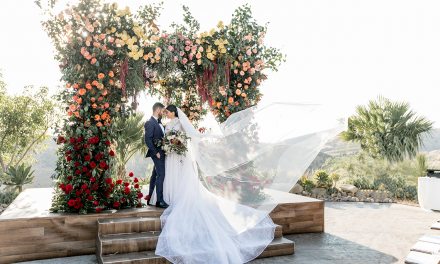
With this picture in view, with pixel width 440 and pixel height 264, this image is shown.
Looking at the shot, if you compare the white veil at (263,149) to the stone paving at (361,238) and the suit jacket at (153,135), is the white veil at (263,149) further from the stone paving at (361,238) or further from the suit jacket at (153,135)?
the stone paving at (361,238)

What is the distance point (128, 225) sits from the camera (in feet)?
12.0

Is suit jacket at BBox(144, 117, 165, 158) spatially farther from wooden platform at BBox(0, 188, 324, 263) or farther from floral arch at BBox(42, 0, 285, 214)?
wooden platform at BBox(0, 188, 324, 263)

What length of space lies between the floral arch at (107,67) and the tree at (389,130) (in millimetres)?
7047

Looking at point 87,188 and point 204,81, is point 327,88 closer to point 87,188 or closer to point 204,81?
point 204,81

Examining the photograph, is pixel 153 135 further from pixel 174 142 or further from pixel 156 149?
pixel 174 142

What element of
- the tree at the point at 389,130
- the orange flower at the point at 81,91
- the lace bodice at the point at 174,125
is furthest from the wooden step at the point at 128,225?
the tree at the point at 389,130

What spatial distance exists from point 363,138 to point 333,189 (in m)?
2.54

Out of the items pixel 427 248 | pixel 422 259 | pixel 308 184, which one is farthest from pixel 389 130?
pixel 422 259

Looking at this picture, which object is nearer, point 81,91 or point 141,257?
point 141,257

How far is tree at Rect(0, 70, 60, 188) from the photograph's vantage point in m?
8.45

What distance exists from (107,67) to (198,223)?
2.45 metres

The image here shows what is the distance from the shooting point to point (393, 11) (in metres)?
21.7

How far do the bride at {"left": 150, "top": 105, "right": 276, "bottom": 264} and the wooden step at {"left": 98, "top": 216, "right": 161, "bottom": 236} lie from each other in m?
0.15

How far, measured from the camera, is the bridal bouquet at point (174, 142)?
427 cm
